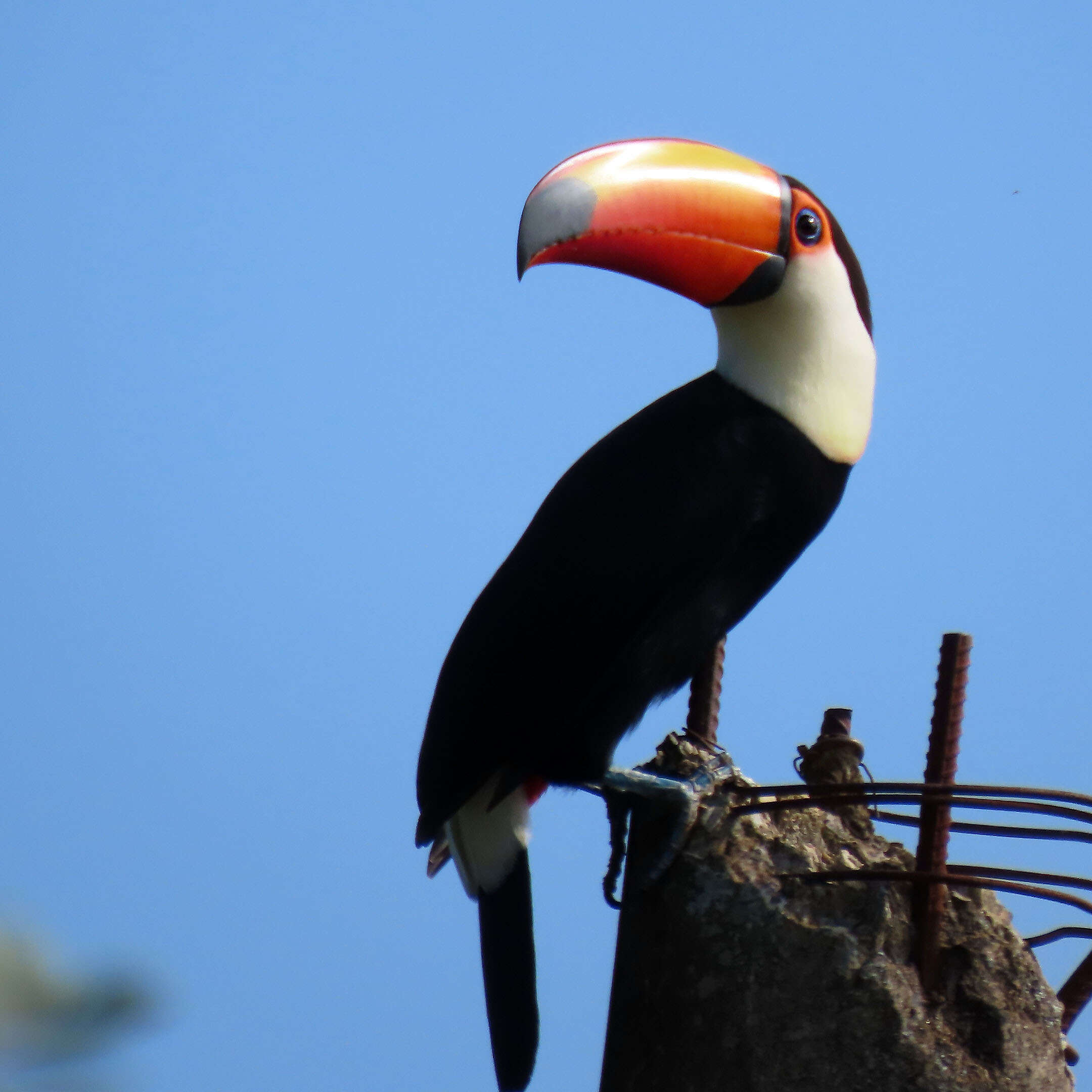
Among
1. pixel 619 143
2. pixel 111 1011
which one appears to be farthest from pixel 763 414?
pixel 111 1011

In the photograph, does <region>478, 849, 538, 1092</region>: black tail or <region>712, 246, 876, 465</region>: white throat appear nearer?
<region>478, 849, 538, 1092</region>: black tail

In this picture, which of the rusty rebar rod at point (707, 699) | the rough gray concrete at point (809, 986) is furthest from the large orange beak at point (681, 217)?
the rough gray concrete at point (809, 986)

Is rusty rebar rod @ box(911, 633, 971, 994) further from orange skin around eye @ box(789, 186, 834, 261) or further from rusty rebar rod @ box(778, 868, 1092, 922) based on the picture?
orange skin around eye @ box(789, 186, 834, 261)

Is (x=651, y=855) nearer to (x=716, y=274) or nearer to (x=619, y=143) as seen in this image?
(x=716, y=274)

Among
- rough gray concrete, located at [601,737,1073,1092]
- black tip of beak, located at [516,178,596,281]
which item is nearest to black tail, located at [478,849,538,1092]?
rough gray concrete, located at [601,737,1073,1092]

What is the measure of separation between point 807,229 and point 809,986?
1.64 m

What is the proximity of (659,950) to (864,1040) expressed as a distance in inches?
13.3

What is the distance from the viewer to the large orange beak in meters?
2.73

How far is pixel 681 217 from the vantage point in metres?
2.79

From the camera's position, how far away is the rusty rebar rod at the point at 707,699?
91.9 inches

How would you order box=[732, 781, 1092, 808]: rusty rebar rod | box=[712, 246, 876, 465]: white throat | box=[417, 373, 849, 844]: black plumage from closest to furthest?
box=[732, 781, 1092, 808]: rusty rebar rod < box=[417, 373, 849, 844]: black plumage < box=[712, 246, 876, 465]: white throat

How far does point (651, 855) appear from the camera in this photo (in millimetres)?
2098

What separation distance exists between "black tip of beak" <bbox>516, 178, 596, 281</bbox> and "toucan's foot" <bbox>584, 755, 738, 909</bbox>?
1024 millimetres

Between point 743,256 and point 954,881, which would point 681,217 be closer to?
point 743,256
